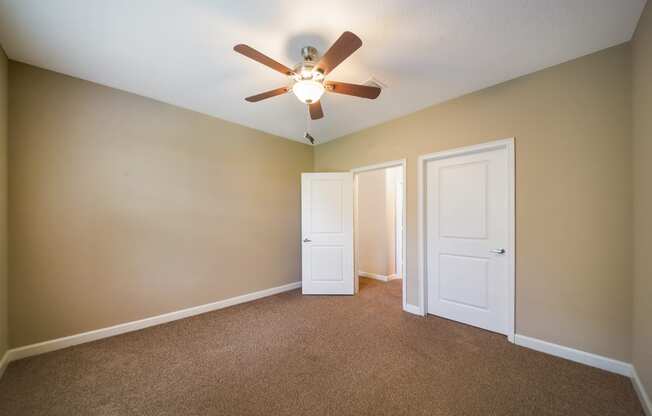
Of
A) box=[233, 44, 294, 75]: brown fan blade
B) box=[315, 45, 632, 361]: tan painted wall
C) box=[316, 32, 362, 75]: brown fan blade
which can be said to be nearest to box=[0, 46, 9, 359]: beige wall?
box=[233, 44, 294, 75]: brown fan blade

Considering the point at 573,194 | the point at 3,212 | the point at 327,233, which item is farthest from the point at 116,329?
the point at 573,194

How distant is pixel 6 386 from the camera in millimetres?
1824

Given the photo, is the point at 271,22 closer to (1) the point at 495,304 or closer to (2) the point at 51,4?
(2) the point at 51,4

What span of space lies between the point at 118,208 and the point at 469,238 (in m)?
3.88

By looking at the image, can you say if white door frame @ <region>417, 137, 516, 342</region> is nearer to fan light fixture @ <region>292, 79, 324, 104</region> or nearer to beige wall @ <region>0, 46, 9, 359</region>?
fan light fixture @ <region>292, 79, 324, 104</region>

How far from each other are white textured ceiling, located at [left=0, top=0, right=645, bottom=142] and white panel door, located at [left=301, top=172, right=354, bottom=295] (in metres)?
1.77

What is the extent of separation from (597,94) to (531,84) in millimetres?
481

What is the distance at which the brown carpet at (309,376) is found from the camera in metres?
1.64

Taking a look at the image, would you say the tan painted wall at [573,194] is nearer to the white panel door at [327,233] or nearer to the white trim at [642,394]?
the white trim at [642,394]

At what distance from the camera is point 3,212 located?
6.73 feet

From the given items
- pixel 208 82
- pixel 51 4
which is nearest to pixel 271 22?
pixel 208 82

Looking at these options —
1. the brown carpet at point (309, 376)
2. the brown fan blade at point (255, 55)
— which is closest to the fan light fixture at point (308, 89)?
the brown fan blade at point (255, 55)

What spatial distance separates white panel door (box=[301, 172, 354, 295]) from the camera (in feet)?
12.9

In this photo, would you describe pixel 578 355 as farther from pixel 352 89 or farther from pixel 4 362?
pixel 4 362
